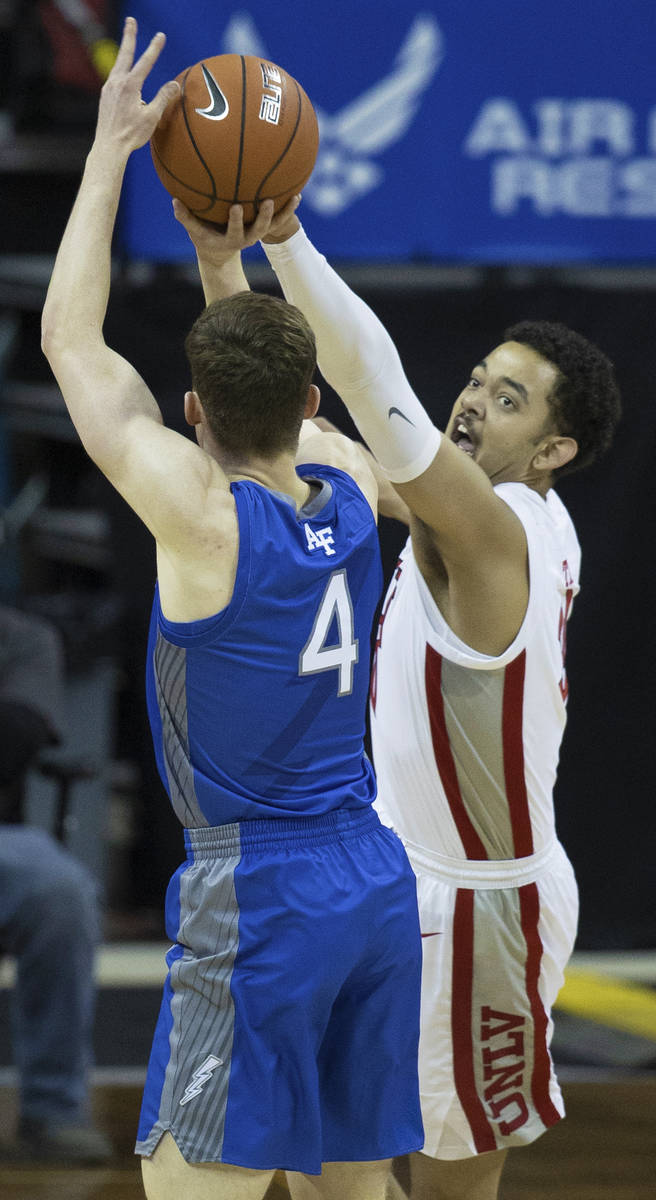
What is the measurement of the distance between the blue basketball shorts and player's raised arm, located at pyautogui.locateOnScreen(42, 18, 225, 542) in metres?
0.54

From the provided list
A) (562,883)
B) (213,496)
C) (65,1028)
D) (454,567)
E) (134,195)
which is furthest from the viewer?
(134,195)

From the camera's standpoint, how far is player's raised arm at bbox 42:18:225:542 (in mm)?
2213

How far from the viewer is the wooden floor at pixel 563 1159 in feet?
12.9

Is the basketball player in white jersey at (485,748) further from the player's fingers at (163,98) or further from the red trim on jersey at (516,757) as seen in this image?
the player's fingers at (163,98)

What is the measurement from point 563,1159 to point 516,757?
73.1 inches

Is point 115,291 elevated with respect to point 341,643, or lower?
elevated

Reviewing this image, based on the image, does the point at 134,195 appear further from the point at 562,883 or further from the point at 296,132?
the point at 562,883

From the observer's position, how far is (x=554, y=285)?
217 inches

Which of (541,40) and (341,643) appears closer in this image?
(341,643)

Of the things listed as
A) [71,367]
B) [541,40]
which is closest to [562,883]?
[71,367]

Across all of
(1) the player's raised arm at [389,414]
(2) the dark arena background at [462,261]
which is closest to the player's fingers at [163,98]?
(1) the player's raised arm at [389,414]

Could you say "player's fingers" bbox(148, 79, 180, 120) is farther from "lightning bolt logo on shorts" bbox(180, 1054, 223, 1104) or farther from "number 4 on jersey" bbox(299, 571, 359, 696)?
"lightning bolt logo on shorts" bbox(180, 1054, 223, 1104)

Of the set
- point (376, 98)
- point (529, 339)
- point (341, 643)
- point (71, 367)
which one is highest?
point (376, 98)

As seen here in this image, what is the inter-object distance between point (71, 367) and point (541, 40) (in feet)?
12.1
